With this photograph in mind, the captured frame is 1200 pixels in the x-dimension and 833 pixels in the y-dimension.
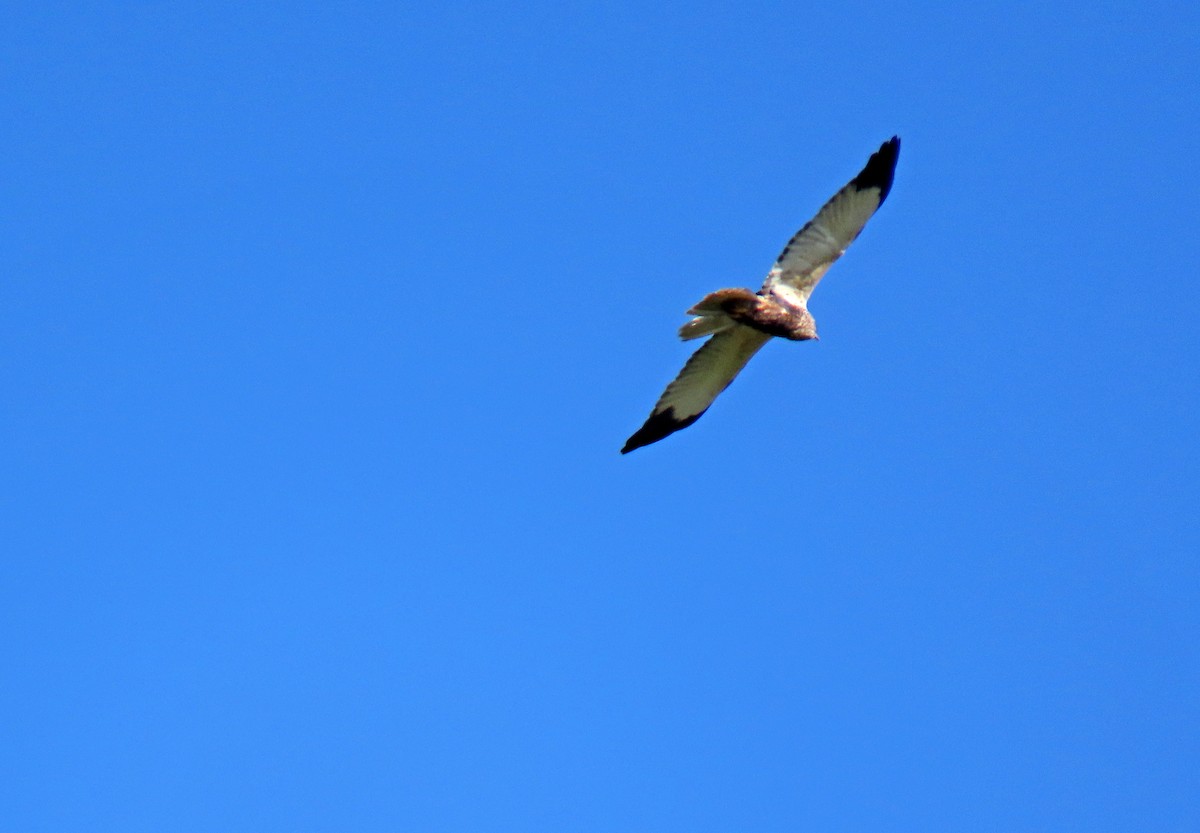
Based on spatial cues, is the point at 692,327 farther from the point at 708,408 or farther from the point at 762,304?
the point at 708,408

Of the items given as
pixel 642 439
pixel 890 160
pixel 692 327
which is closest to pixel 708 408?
pixel 642 439

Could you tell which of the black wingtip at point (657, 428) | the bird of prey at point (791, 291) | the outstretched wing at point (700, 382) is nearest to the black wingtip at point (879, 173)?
the bird of prey at point (791, 291)

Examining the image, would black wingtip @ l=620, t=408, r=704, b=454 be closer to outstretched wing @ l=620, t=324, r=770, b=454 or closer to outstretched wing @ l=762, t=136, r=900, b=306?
outstretched wing @ l=620, t=324, r=770, b=454

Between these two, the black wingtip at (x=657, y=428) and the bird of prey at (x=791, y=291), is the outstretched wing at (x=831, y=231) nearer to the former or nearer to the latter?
the bird of prey at (x=791, y=291)

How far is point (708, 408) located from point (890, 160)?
2.97 metres

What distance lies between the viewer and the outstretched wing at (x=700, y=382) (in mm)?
13914

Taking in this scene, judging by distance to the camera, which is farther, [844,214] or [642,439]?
[642,439]

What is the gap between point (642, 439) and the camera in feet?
48.2

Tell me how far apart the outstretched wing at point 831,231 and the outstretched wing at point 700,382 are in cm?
54

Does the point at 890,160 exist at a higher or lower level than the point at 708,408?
higher

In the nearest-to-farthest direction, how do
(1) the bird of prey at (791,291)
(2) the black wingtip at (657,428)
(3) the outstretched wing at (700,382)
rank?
(1) the bird of prey at (791,291)
(3) the outstretched wing at (700,382)
(2) the black wingtip at (657,428)

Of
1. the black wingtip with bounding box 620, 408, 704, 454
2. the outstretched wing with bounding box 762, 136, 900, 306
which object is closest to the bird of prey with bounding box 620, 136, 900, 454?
the outstretched wing with bounding box 762, 136, 900, 306

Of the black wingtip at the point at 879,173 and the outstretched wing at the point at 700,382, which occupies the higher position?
the black wingtip at the point at 879,173

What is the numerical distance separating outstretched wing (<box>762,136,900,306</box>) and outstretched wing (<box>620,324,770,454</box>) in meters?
0.54
